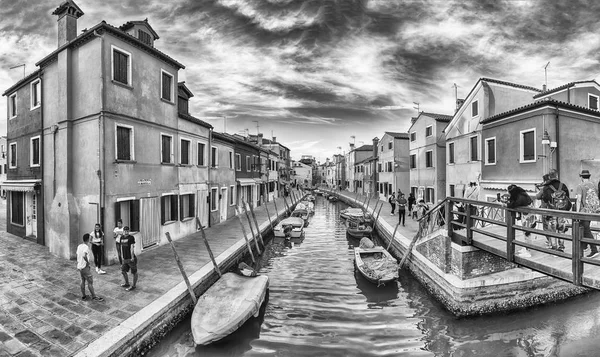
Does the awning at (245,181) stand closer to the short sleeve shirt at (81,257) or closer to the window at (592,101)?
the short sleeve shirt at (81,257)

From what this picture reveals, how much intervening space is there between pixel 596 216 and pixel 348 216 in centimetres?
2267

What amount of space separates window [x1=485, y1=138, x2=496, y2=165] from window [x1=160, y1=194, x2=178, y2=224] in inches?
707

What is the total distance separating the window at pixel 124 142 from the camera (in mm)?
11898

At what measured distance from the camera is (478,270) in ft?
30.5

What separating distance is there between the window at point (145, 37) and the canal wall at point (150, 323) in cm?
1093

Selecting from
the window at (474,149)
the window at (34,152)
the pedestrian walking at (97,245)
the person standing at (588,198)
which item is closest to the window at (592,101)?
the window at (474,149)

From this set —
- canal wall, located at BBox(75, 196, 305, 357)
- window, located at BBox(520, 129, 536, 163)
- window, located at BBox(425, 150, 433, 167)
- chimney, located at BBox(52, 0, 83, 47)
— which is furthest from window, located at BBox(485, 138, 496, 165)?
chimney, located at BBox(52, 0, 83, 47)

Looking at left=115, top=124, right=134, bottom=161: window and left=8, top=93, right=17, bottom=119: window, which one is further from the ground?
left=8, top=93, right=17, bottom=119: window

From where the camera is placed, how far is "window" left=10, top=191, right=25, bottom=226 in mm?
16328

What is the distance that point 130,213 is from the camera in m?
12.5

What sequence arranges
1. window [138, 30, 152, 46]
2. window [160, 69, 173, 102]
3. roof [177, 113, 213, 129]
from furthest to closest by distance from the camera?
1. roof [177, 113, 213, 129]
2. window [160, 69, 173, 102]
3. window [138, 30, 152, 46]

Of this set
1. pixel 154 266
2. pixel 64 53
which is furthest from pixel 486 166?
pixel 64 53

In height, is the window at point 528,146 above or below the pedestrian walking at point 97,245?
above

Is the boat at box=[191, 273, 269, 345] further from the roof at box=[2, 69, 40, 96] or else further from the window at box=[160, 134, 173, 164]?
the roof at box=[2, 69, 40, 96]
